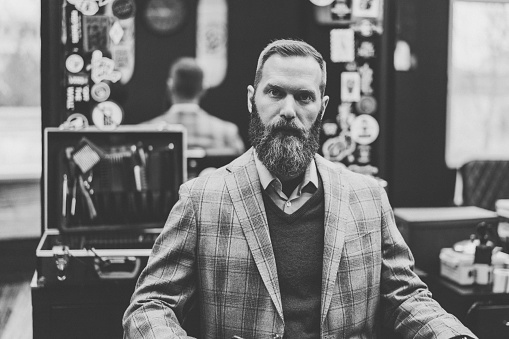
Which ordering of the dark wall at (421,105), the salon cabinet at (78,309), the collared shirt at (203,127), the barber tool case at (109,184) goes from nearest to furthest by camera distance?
the salon cabinet at (78,309)
the barber tool case at (109,184)
the collared shirt at (203,127)
the dark wall at (421,105)

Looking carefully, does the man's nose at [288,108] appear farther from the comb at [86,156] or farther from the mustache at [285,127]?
the comb at [86,156]

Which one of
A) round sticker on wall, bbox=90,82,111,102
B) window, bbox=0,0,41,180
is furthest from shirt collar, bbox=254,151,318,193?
window, bbox=0,0,41,180

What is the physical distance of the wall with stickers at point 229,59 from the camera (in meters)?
3.08

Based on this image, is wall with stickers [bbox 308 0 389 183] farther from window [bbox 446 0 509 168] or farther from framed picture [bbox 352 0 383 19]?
window [bbox 446 0 509 168]

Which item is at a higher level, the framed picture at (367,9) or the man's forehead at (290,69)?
the framed picture at (367,9)

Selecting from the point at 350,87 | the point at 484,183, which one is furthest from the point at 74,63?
the point at 484,183

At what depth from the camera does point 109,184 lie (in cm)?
289

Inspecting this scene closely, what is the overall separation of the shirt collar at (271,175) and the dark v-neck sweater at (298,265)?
0.08 meters

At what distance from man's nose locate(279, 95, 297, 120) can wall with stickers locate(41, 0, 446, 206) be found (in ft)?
5.22

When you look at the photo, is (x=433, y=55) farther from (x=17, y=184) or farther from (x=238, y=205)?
(x=17, y=184)

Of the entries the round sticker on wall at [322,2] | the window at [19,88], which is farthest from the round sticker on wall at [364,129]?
the window at [19,88]

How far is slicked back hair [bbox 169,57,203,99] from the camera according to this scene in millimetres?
4160

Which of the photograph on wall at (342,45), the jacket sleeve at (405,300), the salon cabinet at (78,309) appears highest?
the photograph on wall at (342,45)

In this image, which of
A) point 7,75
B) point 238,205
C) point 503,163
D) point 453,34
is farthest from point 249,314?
point 7,75
